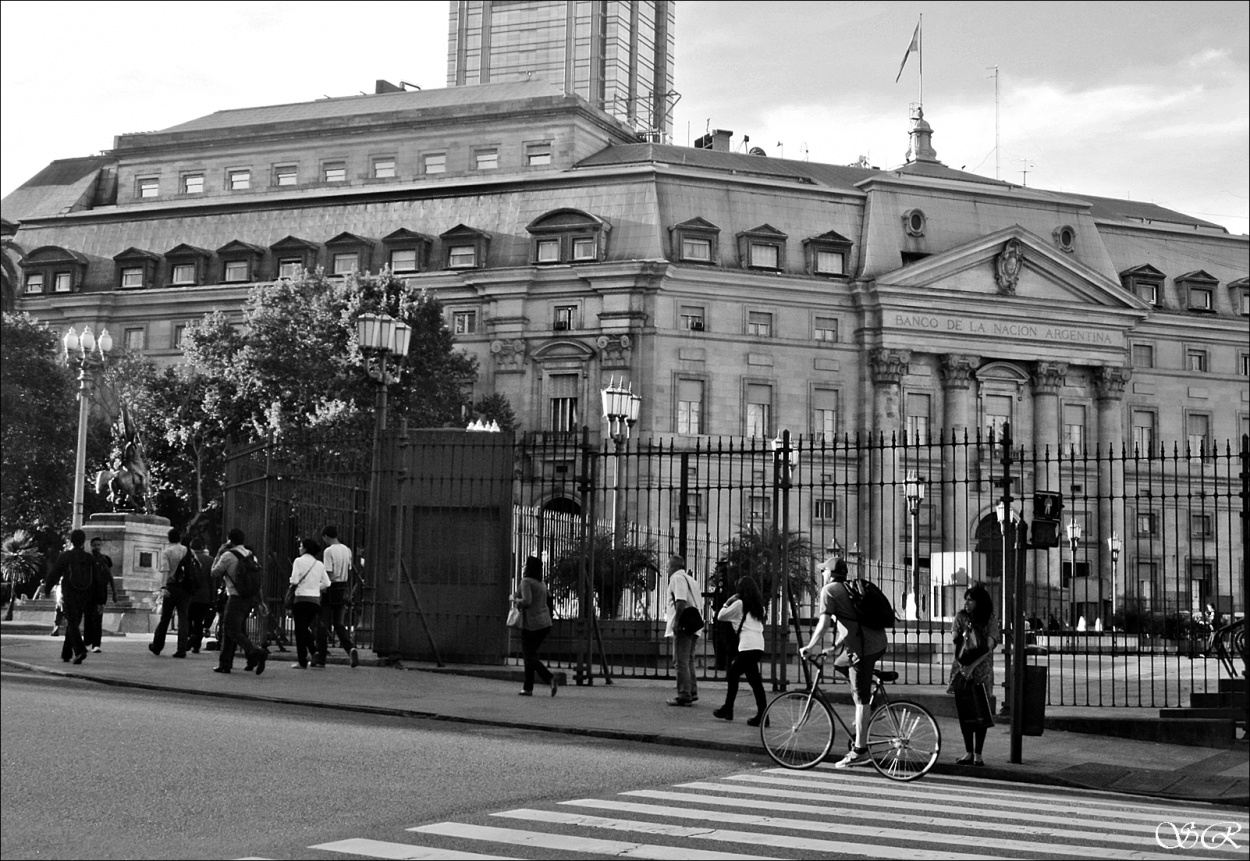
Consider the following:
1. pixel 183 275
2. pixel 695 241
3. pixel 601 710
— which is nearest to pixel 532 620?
pixel 601 710

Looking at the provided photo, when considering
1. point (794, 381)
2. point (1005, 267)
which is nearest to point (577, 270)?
point (794, 381)

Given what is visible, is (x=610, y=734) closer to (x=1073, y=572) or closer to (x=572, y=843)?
(x=572, y=843)

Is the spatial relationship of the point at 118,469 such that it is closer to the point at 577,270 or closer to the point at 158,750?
the point at 158,750

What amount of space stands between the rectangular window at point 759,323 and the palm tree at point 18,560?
99.5ft

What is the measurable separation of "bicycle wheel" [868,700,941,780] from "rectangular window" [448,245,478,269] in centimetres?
6269

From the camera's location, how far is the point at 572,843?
1074cm

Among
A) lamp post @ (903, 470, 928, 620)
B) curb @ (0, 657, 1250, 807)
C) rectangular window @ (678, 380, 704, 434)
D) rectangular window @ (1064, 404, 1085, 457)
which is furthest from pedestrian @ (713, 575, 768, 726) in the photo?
rectangular window @ (1064, 404, 1085, 457)

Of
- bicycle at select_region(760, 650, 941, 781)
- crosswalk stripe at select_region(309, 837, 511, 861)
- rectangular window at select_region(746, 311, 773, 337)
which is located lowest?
crosswalk stripe at select_region(309, 837, 511, 861)

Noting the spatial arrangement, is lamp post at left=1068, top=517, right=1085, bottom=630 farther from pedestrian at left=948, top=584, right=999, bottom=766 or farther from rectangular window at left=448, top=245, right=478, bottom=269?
rectangular window at left=448, top=245, right=478, bottom=269

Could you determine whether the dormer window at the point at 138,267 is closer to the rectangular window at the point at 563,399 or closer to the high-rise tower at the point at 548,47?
the rectangular window at the point at 563,399

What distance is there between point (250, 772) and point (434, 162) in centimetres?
7240

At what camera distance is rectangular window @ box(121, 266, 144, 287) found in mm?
80875

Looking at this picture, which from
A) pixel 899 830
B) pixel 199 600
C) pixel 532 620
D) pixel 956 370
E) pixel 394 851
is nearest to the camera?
pixel 394 851

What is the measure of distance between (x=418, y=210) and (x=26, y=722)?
67.3m
